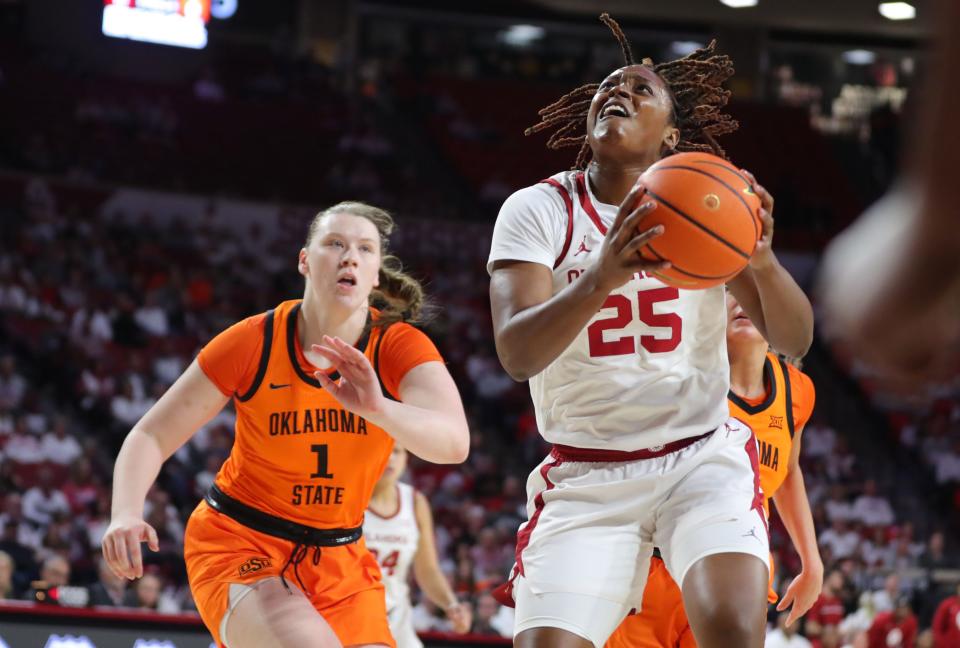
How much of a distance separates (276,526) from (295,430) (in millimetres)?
331

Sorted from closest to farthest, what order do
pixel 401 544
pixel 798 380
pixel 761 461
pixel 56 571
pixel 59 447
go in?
pixel 761 461 → pixel 798 380 → pixel 401 544 → pixel 56 571 → pixel 59 447

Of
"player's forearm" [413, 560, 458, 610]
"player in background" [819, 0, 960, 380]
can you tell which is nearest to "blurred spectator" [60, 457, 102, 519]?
"player's forearm" [413, 560, 458, 610]

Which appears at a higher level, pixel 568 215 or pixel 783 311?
pixel 568 215

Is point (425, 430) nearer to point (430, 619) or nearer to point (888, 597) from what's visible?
point (430, 619)

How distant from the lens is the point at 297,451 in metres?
4.34

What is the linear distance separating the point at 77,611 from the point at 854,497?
37.5ft

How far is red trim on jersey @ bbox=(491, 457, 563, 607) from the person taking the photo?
141 inches

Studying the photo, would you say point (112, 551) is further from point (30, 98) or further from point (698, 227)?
point (30, 98)

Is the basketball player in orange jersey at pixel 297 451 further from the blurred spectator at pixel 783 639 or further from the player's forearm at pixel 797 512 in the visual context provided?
the blurred spectator at pixel 783 639

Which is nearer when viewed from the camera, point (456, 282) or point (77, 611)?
point (77, 611)

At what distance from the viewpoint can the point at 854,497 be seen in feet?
52.4

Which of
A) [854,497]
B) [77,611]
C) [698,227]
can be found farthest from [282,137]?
[698,227]

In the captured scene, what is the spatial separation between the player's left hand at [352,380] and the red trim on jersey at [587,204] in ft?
2.55

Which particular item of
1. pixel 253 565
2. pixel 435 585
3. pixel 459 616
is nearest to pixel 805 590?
pixel 253 565
